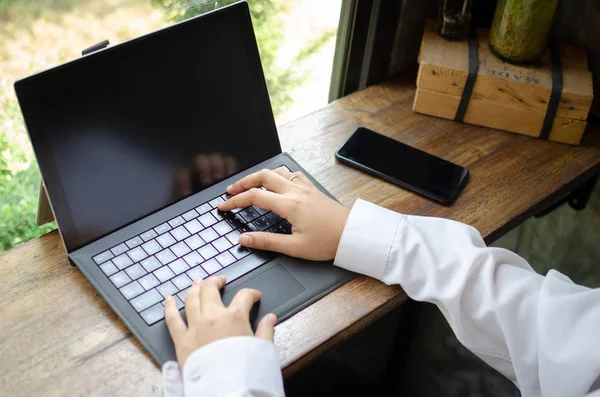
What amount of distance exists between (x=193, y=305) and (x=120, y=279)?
4.5 inches

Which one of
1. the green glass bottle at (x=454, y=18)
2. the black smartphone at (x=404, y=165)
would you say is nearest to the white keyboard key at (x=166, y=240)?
the black smartphone at (x=404, y=165)

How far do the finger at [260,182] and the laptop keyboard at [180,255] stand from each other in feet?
0.11

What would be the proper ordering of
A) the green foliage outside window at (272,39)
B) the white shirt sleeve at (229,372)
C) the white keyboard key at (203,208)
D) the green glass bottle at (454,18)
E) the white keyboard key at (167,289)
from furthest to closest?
the green glass bottle at (454,18) < the green foliage outside window at (272,39) < the white keyboard key at (203,208) < the white keyboard key at (167,289) < the white shirt sleeve at (229,372)

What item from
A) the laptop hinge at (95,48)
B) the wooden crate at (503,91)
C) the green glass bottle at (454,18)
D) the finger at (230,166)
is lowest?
the finger at (230,166)

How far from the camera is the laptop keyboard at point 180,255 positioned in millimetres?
819

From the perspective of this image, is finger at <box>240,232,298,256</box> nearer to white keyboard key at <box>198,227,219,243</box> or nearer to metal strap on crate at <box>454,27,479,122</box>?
white keyboard key at <box>198,227,219,243</box>

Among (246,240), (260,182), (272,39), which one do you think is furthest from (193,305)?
(272,39)

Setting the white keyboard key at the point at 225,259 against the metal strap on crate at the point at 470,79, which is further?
the metal strap on crate at the point at 470,79

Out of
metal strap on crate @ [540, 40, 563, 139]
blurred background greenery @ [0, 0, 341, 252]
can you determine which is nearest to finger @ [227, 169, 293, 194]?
blurred background greenery @ [0, 0, 341, 252]

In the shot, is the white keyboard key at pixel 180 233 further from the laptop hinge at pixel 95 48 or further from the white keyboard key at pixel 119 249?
the laptop hinge at pixel 95 48

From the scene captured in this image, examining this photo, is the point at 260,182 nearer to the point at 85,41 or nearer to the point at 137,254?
the point at 137,254

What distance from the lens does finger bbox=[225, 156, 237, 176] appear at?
0.98 m

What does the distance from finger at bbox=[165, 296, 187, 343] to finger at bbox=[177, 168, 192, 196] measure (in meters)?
0.21

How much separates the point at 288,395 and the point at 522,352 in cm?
45
